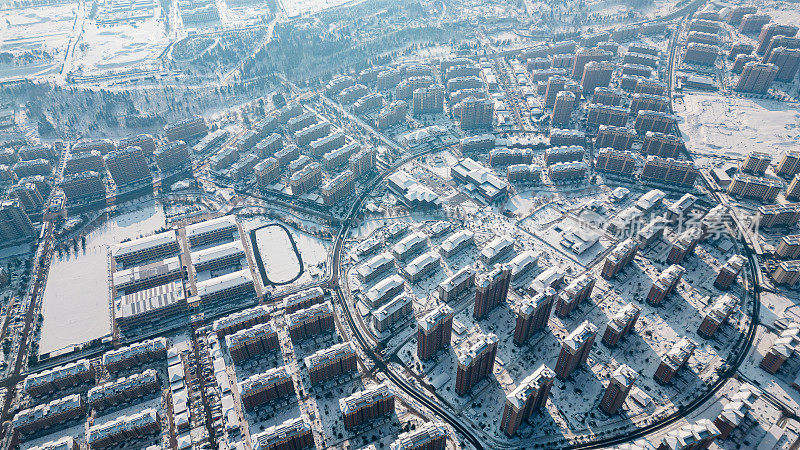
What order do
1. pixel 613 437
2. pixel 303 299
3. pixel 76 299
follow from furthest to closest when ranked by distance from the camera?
1. pixel 76 299
2. pixel 303 299
3. pixel 613 437

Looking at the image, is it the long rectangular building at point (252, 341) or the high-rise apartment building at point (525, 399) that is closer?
the high-rise apartment building at point (525, 399)

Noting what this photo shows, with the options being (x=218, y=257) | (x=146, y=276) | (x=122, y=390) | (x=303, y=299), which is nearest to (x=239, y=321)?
(x=303, y=299)

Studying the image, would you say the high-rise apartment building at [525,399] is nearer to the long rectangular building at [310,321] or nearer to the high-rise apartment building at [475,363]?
the high-rise apartment building at [475,363]

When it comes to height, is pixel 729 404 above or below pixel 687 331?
below

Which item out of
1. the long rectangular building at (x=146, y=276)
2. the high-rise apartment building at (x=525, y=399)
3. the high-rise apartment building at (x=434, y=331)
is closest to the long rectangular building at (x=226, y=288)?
the long rectangular building at (x=146, y=276)

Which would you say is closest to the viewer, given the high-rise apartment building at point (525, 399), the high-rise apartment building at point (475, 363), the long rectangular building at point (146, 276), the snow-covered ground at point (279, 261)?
the high-rise apartment building at point (525, 399)

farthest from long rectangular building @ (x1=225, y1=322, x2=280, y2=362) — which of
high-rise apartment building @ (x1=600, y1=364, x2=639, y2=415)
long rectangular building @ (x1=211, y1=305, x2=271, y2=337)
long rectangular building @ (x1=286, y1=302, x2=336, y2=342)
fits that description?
high-rise apartment building @ (x1=600, y1=364, x2=639, y2=415)

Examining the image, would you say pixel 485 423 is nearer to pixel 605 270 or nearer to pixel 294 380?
pixel 294 380

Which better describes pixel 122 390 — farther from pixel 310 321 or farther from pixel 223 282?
pixel 310 321

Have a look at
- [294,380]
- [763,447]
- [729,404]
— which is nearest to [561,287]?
[729,404]
